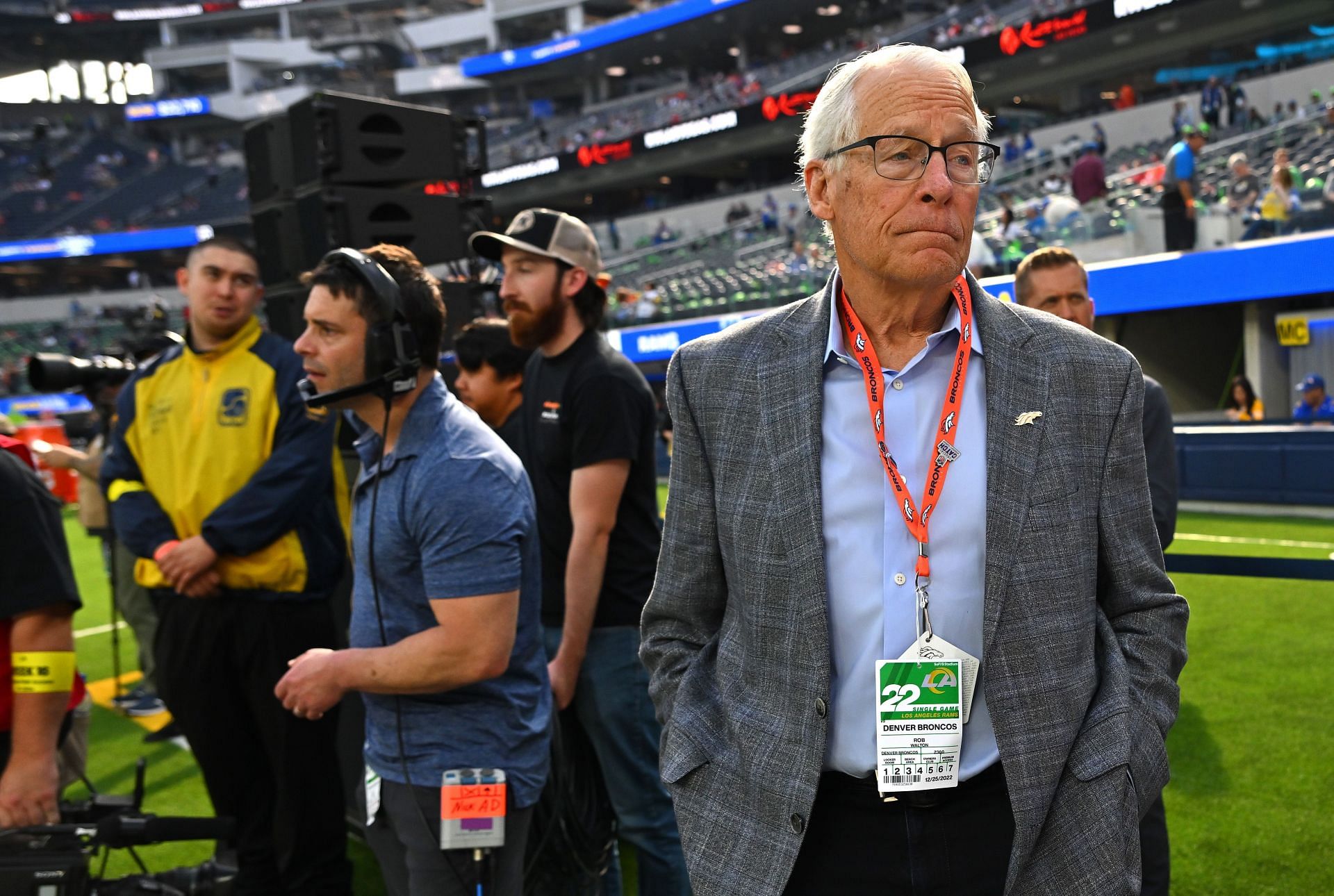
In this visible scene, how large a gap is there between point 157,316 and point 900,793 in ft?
23.1

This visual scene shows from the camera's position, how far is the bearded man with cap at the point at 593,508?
2.77m

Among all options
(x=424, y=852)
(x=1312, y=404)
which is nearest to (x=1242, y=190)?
(x=1312, y=404)

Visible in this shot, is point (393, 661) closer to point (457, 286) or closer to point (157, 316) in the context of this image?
point (457, 286)

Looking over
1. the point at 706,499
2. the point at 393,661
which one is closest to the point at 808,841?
the point at 706,499

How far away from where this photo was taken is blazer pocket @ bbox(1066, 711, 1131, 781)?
133cm

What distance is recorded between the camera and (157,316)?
23.9 ft

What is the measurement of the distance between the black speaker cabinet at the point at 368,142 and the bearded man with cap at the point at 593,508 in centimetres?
107

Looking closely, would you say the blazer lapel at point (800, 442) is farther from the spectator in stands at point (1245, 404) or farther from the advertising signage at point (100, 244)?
the advertising signage at point (100, 244)

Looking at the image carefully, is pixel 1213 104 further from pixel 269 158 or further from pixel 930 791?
pixel 930 791

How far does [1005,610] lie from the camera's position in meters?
1.35

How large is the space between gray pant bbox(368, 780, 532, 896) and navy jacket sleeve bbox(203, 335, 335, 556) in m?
1.20

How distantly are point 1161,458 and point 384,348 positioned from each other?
169cm

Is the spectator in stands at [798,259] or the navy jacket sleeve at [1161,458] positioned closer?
the navy jacket sleeve at [1161,458]

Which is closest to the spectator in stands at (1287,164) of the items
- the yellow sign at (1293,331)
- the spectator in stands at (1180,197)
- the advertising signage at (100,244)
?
the spectator in stands at (1180,197)
